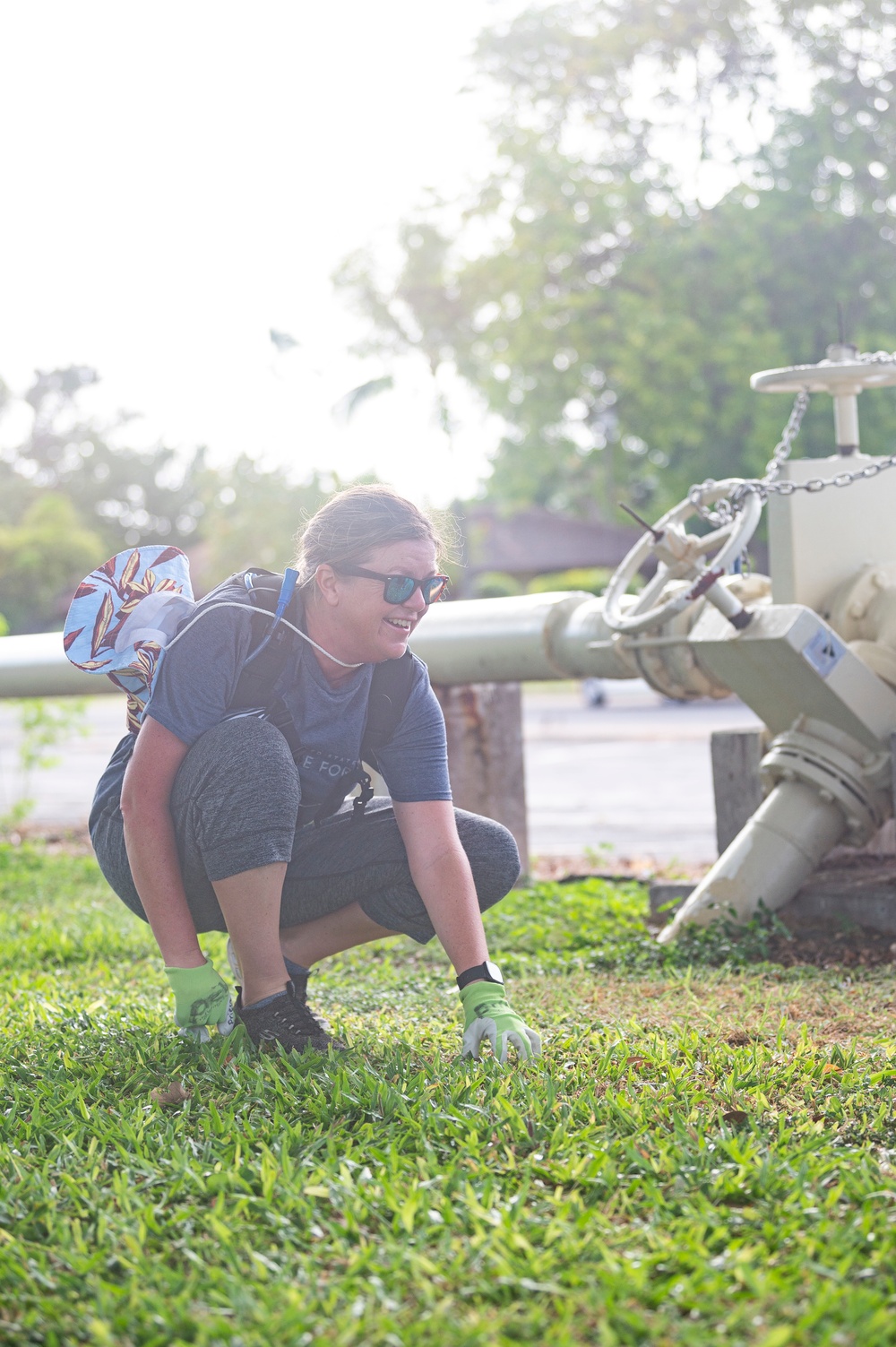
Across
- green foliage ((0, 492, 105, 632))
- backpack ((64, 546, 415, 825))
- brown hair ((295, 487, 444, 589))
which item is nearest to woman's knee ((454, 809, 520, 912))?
backpack ((64, 546, 415, 825))

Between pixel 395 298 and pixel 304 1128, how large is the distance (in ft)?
83.8

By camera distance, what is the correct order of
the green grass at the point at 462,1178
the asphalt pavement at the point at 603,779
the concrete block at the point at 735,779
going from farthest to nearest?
the asphalt pavement at the point at 603,779 → the concrete block at the point at 735,779 → the green grass at the point at 462,1178

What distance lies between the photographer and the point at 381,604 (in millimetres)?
2873

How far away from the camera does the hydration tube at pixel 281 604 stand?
9.47 feet

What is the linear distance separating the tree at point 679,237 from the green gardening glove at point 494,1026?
1801cm

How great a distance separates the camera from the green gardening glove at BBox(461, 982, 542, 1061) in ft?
9.18

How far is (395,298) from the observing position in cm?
2677

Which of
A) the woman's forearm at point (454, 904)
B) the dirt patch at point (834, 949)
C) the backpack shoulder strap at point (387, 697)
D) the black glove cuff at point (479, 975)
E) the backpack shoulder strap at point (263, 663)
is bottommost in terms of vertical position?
the dirt patch at point (834, 949)

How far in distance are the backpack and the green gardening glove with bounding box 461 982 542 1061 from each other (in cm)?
63

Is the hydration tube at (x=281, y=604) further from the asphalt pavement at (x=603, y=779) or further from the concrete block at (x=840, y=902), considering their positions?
the asphalt pavement at (x=603, y=779)

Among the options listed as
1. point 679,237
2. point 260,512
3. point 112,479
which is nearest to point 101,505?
point 112,479

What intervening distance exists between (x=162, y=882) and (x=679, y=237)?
755 inches

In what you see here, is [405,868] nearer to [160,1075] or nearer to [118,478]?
[160,1075]

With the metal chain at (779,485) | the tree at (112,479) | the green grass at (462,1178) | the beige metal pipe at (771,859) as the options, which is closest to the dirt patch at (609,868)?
the beige metal pipe at (771,859)
